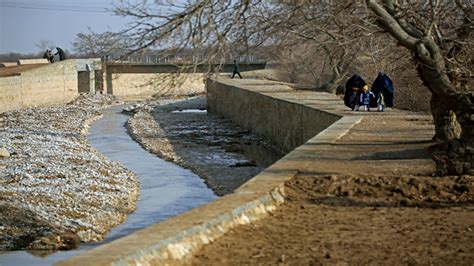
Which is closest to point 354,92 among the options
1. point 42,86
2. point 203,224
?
point 203,224

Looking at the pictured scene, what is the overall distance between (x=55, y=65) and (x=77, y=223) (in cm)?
4187

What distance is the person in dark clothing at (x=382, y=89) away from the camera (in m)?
25.2

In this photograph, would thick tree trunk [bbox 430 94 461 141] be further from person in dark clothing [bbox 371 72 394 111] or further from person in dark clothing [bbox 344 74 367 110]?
person in dark clothing [bbox 344 74 367 110]

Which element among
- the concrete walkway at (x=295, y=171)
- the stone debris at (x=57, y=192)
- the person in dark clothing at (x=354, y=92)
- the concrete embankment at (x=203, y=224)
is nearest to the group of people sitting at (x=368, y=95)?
the person in dark clothing at (x=354, y=92)

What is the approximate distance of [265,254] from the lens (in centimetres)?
752

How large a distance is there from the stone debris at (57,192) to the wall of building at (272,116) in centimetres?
542

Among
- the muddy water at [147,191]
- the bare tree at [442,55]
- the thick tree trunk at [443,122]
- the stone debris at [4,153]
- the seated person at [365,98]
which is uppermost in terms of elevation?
the bare tree at [442,55]

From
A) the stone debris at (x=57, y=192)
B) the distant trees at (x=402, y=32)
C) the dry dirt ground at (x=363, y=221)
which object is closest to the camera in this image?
the dry dirt ground at (x=363, y=221)

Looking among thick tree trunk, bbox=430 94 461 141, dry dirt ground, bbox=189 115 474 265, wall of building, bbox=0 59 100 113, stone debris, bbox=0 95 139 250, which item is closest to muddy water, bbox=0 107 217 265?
stone debris, bbox=0 95 139 250

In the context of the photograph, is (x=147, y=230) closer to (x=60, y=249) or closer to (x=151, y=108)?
(x=60, y=249)

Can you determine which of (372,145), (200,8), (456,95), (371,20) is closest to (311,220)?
(200,8)

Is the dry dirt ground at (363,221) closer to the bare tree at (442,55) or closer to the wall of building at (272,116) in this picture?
the bare tree at (442,55)

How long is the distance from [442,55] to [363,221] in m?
4.31

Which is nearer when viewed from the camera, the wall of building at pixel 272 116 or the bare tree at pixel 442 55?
the bare tree at pixel 442 55
